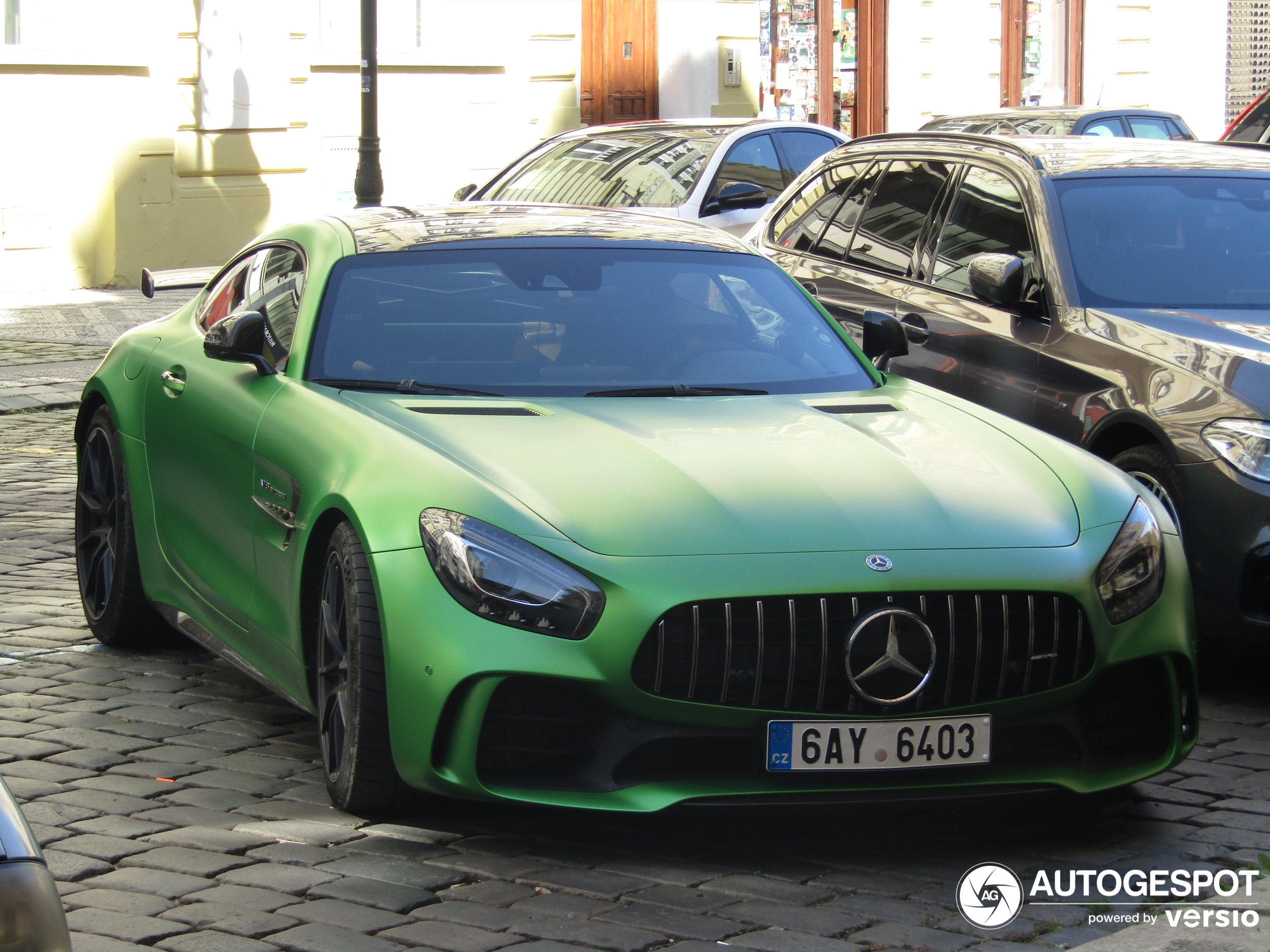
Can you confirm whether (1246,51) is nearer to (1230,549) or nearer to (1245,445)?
(1245,445)

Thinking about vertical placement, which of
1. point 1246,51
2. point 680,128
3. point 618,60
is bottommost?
point 680,128

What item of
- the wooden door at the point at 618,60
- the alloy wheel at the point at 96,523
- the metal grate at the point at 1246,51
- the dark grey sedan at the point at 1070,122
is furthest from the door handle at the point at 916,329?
the metal grate at the point at 1246,51

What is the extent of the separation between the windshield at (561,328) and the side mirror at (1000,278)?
48.7 inches

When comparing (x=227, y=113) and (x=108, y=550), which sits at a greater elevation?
(x=227, y=113)

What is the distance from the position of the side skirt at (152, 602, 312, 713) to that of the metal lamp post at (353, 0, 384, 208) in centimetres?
1029

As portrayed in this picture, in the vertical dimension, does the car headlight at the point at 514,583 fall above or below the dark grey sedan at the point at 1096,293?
below

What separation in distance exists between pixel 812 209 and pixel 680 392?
12.5 feet

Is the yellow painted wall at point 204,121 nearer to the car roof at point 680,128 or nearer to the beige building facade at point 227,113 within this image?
the beige building facade at point 227,113

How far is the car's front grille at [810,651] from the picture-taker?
401cm

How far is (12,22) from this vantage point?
720 inches

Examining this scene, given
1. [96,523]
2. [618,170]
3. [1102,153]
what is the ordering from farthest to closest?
1. [618,170]
2. [1102,153]
3. [96,523]

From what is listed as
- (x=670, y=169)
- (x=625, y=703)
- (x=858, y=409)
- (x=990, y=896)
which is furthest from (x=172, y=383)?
(x=670, y=169)

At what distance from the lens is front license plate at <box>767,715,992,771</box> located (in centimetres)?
405

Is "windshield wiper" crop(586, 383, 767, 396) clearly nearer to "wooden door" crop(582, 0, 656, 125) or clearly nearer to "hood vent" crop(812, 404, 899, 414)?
"hood vent" crop(812, 404, 899, 414)
